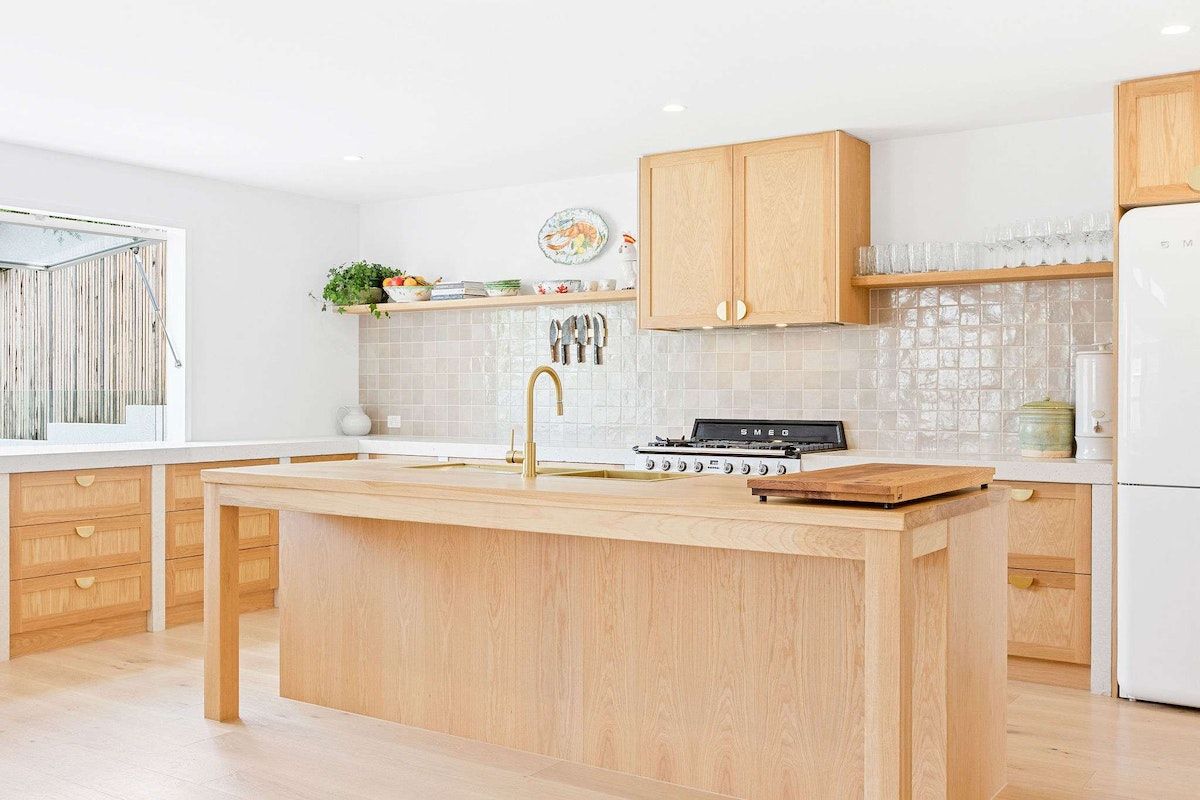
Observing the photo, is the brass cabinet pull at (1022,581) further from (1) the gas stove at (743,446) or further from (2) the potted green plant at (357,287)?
(2) the potted green plant at (357,287)

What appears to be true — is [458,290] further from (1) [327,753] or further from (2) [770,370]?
(1) [327,753]

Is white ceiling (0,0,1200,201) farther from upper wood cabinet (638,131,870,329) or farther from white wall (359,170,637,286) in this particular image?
white wall (359,170,637,286)

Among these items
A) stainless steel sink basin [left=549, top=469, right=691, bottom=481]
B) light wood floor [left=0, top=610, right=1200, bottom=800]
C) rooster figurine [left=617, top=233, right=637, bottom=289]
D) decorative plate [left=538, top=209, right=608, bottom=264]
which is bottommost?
light wood floor [left=0, top=610, right=1200, bottom=800]

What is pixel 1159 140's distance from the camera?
13.0ft

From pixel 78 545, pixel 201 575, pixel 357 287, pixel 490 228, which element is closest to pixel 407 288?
pixel 357 287

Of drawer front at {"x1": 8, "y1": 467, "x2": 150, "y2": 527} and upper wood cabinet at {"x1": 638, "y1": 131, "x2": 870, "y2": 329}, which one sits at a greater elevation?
upper wood cabinet at {"x1": 638, "y1": 131, "x2": 870, "y2": 329}

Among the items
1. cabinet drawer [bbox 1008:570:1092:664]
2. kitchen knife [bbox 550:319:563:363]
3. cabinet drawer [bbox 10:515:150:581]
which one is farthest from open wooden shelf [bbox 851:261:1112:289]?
cabinet drawer [bbox 10:515:150:581]

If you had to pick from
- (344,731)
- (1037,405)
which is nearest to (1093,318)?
(1037,405)

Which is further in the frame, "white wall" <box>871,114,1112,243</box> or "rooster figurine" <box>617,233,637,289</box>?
"rooster figurine" <box>617,233,637,289</box>

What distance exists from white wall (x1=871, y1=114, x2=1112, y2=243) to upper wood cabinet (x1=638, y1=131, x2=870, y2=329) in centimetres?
12

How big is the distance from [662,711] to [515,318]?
11.4ft

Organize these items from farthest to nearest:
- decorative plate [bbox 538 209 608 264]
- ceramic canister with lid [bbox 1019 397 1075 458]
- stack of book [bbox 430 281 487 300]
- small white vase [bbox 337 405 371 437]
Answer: small white vase [bbox 337 405 371 437] → stack of book [bbox 430 281 487 300] → decorative plate [bbox 538 209 608 264] → ceramic canister with lid [bbox 1019 397 1075 458]

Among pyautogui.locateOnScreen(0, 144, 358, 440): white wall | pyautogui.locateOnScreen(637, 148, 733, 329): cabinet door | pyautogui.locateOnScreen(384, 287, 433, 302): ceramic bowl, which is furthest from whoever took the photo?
pyautogui.locateOnScreen(384, 287, 433, 302): ceramic bowl

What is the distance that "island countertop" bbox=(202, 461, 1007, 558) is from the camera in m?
2.37
